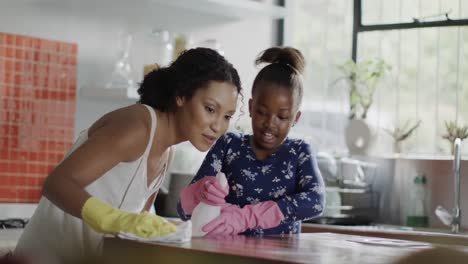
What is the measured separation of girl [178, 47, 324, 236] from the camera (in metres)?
2.17

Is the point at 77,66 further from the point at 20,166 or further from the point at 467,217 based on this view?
the point at 467,217

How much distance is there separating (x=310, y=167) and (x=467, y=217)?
1.57 meters

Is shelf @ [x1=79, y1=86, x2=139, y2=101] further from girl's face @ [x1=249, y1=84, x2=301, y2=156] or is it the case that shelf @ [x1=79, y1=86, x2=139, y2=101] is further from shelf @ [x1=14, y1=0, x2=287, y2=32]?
girl's face @ [x1=249, y1=84, x2=301, y2=156]

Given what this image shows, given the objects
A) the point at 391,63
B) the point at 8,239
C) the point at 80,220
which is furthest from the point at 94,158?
the point at 391,63

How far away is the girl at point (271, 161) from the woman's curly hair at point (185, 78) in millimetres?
193

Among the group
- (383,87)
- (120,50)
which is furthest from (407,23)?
(120,50)

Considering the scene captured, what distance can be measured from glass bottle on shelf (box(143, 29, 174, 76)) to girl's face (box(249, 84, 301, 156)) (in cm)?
150

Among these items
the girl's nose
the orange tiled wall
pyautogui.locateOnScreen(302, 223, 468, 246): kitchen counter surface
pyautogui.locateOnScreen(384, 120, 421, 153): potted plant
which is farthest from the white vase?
the girl's nose

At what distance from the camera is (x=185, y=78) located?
201cm

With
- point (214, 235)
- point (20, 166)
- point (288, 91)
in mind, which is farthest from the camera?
point (20, 166)

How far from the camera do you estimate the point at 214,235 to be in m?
1.93

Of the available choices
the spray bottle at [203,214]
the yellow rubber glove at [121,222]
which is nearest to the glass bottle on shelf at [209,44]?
the spray bottle at [203,214]

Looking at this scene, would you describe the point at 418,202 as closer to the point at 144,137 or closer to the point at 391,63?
the point at 391,63

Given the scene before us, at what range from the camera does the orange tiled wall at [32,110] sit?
10.8ft
